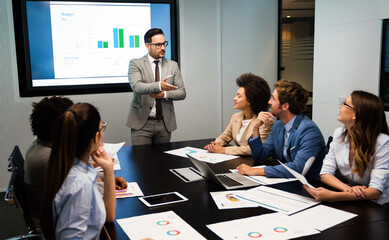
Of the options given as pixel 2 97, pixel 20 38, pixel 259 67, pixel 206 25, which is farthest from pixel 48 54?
pixel 259 67

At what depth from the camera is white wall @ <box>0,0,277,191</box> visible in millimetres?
5004

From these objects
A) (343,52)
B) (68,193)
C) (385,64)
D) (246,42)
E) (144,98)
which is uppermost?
(246,42)

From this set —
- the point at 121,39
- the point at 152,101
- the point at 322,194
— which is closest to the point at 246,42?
the point at 121,39

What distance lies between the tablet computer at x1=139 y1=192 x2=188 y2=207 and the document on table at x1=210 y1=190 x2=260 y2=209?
6.7 inches

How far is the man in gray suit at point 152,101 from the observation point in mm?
3877

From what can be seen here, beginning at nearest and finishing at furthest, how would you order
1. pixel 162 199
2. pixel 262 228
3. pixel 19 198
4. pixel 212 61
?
pixel 262 228, pixel 19 198, pixel 162 199, pixel 212 61

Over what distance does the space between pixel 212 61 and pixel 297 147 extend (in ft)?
9.58

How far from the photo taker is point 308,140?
2.53 metres

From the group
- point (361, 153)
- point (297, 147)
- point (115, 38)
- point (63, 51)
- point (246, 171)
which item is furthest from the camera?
point (115, 38)

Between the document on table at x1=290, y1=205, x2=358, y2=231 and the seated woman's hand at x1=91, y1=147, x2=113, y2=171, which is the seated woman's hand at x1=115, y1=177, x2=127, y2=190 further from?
the document on table at x1=290, y1=205, x2=358, y2=231

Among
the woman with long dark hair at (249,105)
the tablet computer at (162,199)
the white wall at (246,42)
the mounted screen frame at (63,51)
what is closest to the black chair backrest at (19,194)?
the tablet computer at (162,199)

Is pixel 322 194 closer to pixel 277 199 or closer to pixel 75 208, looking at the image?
pixel 277 199

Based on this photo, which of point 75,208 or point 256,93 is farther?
point 256,93

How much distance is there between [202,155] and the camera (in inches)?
120
